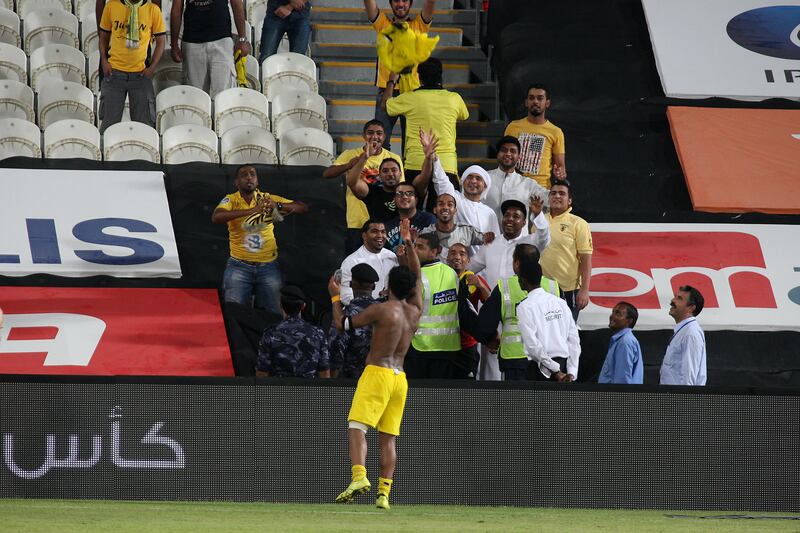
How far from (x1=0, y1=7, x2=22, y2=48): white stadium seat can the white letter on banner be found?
17.1 ft

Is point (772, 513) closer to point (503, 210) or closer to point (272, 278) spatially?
point (503, 210)

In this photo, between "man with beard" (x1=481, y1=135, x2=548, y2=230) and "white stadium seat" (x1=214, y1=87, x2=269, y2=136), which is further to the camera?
"white stadium seat" (x1=214, y1=87, x2=269, y2=136)

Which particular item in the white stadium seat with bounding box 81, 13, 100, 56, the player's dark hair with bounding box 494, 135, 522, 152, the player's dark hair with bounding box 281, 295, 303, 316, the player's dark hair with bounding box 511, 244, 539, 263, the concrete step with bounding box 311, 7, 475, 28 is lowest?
the player's dark hair with bounding box 281, 295, 303, 316

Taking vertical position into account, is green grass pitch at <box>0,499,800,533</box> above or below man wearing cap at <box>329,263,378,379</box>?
below

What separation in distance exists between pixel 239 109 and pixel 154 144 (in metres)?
1.20

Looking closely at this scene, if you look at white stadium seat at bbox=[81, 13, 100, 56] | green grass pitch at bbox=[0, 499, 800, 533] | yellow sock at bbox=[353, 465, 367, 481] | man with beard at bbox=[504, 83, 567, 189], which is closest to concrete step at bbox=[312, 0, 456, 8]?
white stadium seat at bbox=[81, 13, 100, 56]

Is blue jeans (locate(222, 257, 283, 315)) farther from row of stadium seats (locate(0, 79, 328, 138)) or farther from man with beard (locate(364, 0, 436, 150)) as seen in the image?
row of stadium seats (locate(0, 79, 328, 138))

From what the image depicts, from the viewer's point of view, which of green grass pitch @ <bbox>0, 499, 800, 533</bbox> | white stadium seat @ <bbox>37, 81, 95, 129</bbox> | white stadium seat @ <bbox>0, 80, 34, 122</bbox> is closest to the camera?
green grass pitch @ <bbox>0, 499, 800, 533</bbox>

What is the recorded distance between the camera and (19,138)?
13.6 meters

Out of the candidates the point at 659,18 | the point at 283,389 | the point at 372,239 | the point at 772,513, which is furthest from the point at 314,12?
the point at 772,513

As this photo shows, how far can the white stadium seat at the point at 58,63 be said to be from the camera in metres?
14.8

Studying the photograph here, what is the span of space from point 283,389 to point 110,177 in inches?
168

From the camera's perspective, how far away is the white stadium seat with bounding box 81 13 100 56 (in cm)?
1546

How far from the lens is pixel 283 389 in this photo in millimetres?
9453
